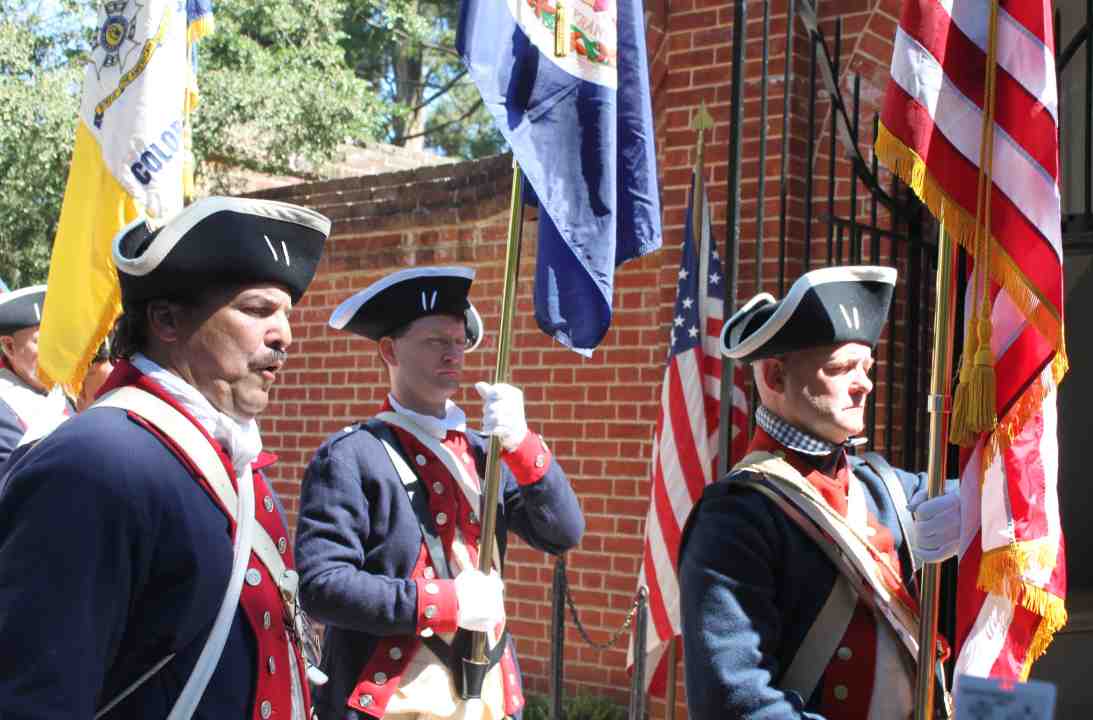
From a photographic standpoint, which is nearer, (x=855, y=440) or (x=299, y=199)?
(x=855, y=440)

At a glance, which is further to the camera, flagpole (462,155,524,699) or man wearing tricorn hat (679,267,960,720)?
flagpole (462,155,524,699)

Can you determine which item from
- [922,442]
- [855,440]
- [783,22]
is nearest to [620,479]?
[922,442]

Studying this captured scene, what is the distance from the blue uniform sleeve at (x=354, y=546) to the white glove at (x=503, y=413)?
1.06 feet

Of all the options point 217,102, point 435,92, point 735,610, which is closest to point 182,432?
point 735,610

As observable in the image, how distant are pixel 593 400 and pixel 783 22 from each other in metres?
2.06

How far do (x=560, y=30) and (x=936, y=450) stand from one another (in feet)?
5.47

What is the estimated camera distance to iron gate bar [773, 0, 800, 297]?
5.70 meters

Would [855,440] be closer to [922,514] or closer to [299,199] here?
[922,514]

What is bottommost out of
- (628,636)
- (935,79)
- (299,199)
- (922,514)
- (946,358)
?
(628,636)

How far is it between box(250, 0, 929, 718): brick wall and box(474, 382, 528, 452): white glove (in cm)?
185

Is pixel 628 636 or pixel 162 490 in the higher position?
pixel 162 490

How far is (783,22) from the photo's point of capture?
6402mm

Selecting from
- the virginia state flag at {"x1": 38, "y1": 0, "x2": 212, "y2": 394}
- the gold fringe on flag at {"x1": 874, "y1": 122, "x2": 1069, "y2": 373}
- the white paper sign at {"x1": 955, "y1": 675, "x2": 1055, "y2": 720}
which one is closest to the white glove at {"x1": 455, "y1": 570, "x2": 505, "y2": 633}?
the gold fringe on flag at {"x1": 874, "y1": 122, "x2": 1069, "y2": 373}

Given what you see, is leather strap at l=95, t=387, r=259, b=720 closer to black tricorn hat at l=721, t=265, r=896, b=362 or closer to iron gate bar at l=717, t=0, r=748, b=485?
black tricorn hat at l=721, t=265, r=896, b=362
